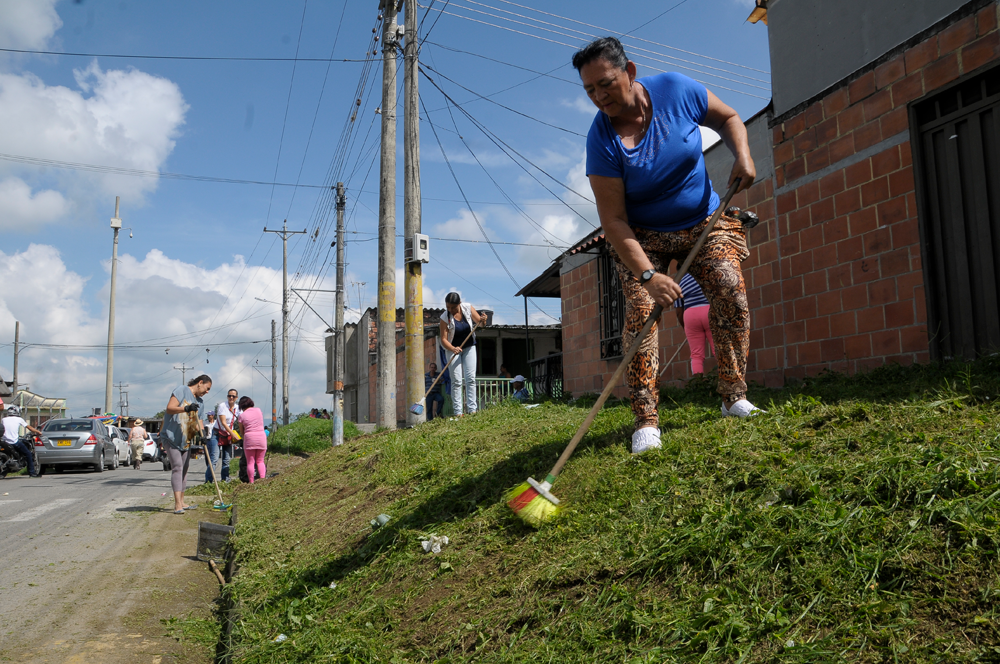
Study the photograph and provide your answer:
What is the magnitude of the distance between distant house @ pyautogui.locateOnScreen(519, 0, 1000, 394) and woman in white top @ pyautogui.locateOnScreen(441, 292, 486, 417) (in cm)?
322

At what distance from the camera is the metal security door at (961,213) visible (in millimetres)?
4758

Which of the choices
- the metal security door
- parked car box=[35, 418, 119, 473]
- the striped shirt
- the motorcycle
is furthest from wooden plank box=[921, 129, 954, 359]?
parked car box=[35, 418, 119, 473]

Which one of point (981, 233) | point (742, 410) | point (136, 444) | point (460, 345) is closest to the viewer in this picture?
point (742, 410)

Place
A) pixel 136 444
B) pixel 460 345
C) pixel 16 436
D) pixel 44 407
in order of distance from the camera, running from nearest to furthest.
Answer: pixel 460 345, pixel 16 436, pixel 136 444, pixel 44 407

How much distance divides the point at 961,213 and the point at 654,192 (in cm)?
289

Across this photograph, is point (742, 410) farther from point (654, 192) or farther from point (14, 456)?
point (14, 456)

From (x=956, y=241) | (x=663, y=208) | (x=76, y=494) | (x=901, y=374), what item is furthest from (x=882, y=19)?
(x=76, y=494)

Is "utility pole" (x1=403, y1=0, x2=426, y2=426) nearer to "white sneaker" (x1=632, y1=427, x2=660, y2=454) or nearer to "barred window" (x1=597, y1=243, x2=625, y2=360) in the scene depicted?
"barred window" (x1=597, y1=243, x2=625, y2=360)

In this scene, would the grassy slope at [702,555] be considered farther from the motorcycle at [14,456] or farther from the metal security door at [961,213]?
the motorcycle at [14,456]

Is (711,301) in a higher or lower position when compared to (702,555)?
higher

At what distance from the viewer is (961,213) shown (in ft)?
16.1

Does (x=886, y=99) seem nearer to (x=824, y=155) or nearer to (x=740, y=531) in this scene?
(x=824, y=155)

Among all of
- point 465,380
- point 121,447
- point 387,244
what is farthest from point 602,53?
point 121,447

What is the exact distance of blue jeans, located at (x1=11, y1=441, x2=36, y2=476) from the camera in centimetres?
1516
